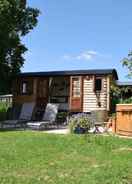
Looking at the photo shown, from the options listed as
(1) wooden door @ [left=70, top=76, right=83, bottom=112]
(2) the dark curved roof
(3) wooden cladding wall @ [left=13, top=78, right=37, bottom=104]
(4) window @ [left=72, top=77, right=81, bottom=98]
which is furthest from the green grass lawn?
(3) wooden cladding wall @ [left=13, top=78, right=37, bottom=104]

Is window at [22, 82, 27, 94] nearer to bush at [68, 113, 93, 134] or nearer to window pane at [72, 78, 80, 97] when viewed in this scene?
window pane at [72, 78, 80, 97]

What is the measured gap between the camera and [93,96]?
23.3 m

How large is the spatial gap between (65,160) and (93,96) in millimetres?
14687

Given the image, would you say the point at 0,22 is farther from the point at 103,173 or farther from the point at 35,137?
the point at 103,173

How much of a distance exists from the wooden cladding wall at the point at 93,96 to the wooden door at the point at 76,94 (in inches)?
9.4

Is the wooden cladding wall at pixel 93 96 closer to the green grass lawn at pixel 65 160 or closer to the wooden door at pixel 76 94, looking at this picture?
the wooden door at pixel 76 94

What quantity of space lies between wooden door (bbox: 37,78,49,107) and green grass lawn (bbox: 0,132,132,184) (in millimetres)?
12721

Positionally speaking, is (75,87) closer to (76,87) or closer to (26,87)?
(76,87)

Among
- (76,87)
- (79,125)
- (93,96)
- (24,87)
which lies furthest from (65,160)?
(24,87)

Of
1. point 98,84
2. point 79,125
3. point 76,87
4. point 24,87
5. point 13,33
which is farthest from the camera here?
point 24,87

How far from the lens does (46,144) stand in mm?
11031

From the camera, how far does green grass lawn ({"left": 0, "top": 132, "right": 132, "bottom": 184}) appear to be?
283 inches

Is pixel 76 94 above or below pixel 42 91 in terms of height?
below

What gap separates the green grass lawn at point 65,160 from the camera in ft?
23.6
